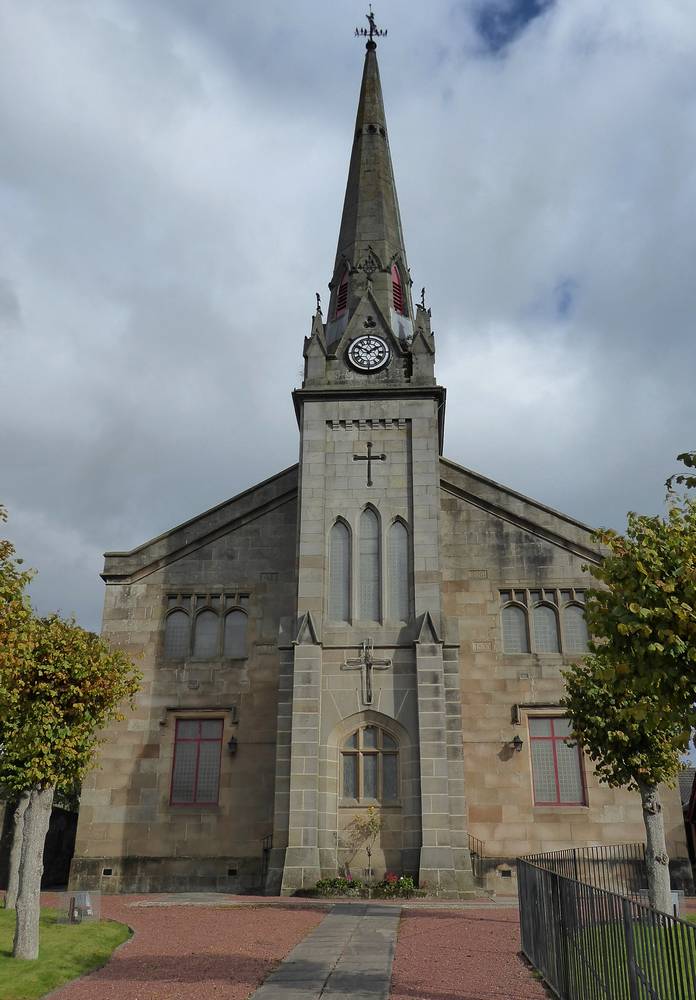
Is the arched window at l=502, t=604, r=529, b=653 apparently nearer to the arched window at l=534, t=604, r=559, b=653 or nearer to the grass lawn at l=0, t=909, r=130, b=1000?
the arched window at l=534, t=604, r=559, b=653

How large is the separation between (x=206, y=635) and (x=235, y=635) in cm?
101

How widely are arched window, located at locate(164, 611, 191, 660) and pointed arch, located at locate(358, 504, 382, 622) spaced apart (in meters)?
6.67

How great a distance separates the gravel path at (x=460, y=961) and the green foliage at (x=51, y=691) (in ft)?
22.1

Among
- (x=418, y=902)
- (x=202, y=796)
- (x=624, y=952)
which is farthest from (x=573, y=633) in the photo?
(x=624, y=952)

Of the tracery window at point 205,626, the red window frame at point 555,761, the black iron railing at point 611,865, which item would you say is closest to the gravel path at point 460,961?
the black iron railing at point 611,865

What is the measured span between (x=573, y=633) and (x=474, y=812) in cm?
669

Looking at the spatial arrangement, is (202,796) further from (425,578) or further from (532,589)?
(532,589)

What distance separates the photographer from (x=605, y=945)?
8.41 metres

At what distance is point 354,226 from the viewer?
35.8 metres

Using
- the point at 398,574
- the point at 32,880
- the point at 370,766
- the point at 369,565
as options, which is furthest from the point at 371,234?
the point at 32,880

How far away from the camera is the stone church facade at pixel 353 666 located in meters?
24.8

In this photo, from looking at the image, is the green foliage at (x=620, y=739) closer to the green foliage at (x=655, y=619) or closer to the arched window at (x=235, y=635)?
the green foliage at (x=655, y=619)

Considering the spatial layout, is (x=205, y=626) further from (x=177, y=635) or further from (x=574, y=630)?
(x=574, y=630)

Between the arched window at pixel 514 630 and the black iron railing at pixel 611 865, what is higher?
the arched window at pixel 514 630
